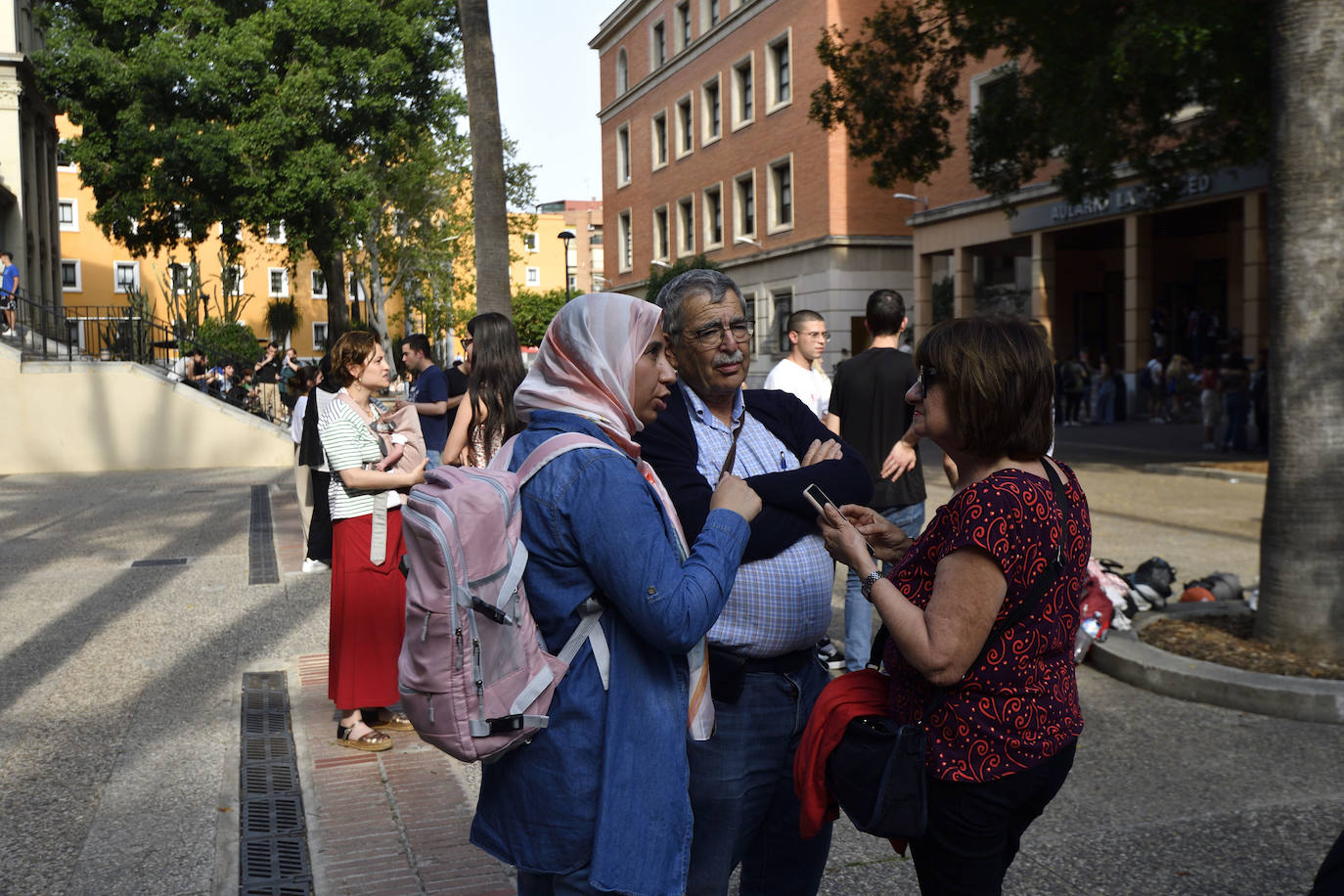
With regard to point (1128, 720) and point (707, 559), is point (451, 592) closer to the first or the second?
point (707, 559)

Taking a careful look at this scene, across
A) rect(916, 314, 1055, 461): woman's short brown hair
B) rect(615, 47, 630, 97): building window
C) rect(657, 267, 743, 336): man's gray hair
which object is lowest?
rect(916, 314, 1055, 461): woman's short brown hair

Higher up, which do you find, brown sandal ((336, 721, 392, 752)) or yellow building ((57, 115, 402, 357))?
yellow building ((57, 115, 402, 357))

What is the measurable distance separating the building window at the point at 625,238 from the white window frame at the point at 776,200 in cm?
1251

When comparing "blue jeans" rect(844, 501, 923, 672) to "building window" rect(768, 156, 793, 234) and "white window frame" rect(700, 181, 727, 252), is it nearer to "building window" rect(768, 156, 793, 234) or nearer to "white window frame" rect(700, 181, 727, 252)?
"building window" rect(768, 156, 793, 234)

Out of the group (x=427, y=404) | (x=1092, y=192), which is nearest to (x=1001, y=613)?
(x=427, y=404)

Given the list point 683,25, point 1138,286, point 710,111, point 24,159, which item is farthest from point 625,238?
point 1138,286

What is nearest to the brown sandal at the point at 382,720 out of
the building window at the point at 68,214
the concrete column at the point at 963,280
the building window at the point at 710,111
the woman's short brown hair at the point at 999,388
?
the woman's short brown hair at the point at 999,388

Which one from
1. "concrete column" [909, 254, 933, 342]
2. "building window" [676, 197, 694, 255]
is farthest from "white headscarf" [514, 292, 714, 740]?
"building window" [676, 197, 694, 255]

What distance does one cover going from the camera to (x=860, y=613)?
5.79m

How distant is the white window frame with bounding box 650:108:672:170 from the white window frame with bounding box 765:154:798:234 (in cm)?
812

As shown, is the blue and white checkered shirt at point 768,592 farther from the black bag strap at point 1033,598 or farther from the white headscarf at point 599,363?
the black bag strap at point 1033,598

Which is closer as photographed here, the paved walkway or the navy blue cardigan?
the navy blue cardigan

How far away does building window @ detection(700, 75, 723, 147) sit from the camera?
43.0 metres

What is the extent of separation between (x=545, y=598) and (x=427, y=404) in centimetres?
715
